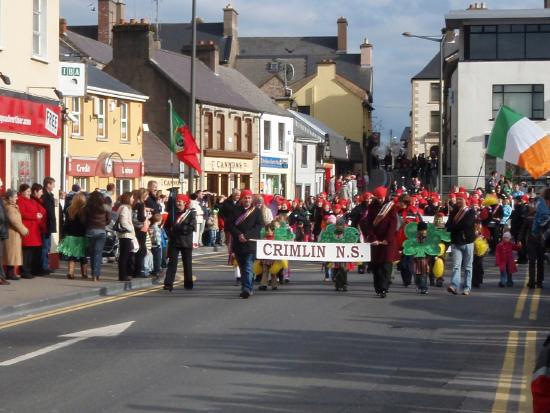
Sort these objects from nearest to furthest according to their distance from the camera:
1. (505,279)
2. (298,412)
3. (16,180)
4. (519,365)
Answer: (298,412)
(519,365)
(505,279)
(16,180)

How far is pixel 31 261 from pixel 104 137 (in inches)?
860

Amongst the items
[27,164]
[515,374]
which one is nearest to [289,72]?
[27,164]

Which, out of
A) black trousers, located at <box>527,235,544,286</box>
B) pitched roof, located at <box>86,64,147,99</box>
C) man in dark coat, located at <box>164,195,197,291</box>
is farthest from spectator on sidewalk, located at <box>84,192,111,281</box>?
pitched roof, located at <box>86,64,147,99</box>

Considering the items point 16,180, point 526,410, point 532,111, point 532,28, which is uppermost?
point 532,28

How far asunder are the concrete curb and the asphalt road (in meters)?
0.59

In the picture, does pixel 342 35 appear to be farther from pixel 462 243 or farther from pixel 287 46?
pixel 462 243

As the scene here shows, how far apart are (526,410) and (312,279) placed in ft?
45.5

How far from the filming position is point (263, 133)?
202 feet

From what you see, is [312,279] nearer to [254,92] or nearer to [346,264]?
[346,264]

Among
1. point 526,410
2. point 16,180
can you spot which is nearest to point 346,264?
point 16,180

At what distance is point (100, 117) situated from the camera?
42844mm

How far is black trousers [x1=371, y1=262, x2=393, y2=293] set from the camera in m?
18.8

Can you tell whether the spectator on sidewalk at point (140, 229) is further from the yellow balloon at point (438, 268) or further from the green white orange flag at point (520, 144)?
the green white orange flag at point (520, 144)

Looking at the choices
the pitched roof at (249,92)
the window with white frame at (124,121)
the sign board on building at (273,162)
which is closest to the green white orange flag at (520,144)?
the window with white frame at (124,121)
